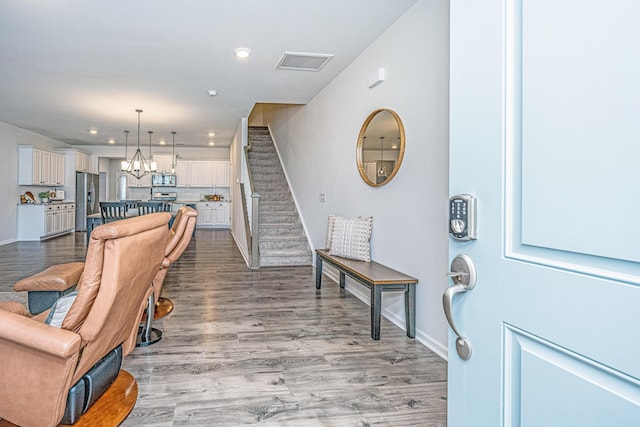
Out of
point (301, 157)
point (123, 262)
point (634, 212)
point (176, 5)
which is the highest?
point (176, 5)

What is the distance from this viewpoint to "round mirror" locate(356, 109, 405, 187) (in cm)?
355

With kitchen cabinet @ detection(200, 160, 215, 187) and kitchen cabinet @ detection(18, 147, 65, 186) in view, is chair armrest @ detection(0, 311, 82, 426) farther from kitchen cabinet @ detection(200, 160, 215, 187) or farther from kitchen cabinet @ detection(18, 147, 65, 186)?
kitchen cabinet @ detection(200, 160, 215, 187)

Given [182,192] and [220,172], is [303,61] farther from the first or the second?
[182,192]

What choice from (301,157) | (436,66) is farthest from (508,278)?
(301,157)

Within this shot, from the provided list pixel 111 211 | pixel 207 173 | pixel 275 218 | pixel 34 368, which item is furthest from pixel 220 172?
pixel 34 368

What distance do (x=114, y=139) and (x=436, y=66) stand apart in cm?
1046

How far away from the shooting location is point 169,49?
4.16m

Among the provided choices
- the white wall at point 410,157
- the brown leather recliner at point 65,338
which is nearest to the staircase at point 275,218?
the white wall at point 410,157

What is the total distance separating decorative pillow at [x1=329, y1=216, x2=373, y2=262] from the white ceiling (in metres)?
1.81

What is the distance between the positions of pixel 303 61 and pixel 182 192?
9.68 m

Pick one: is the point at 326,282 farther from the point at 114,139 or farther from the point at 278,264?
the point at 114,139

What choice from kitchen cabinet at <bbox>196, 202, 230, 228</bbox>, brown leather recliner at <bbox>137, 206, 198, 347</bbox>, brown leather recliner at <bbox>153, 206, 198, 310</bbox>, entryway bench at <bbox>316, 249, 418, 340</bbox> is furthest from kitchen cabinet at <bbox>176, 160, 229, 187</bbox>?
entryway bench at <bbox>316, 249, 418, 340</bbox>

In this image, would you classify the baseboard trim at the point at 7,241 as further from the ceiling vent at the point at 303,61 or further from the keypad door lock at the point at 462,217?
the keypad door lock at the point at 462,217

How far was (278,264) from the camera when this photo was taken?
6355 mm
